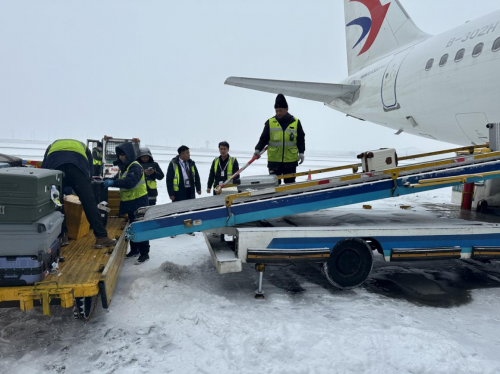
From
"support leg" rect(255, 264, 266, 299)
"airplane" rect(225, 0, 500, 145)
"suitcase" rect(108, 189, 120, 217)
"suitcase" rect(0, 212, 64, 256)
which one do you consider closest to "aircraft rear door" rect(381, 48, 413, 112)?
"airplane" rect(225, 0, 500, 145)

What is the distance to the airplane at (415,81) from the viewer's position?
19.8 ft

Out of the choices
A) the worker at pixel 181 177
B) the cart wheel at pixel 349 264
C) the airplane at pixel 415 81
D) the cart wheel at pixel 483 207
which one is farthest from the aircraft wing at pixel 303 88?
the cart wheel at pixel 349 264

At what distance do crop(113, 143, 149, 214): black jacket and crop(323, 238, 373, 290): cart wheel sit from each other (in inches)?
110

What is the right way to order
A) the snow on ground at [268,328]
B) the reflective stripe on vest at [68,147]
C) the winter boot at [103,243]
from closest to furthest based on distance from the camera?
the snow on ground at [268,328]
the reflective stripe on vest at [68,147]
the winter boot at [103,243]

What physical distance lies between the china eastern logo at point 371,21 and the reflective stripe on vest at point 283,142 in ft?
24.3

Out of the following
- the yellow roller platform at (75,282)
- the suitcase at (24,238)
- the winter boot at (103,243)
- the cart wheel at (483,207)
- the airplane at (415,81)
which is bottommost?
the yellow roller platform at (75,282)

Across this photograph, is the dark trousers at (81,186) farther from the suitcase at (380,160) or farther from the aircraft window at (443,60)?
the aircraft window at (443,60)

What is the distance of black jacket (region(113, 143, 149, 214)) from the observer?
4758 millimetres

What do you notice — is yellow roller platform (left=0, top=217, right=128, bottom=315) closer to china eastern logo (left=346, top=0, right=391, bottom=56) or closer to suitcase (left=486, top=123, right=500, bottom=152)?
suitcase (left=486, top=123, right=500, bottom=152)

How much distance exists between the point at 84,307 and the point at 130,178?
6.95 ft

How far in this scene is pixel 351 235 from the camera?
3.88 m

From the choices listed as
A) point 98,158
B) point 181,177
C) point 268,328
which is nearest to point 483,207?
point 268,328

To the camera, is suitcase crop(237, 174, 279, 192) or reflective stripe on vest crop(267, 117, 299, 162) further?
reflective stripe on vest crop(267, 117, 299, 162)

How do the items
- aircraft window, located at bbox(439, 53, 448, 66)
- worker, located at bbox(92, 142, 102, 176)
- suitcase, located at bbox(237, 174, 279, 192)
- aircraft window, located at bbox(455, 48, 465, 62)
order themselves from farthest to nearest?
1. worker, located at bbox(92, 142, 102, 176)
2. aircraft window, located at bbox(439, 53, 448, 66)
3. aircraft window, located at bbox(455, 48, 465, 62)
4. suitcase, located at bbox(237, 174, 279, 192)
